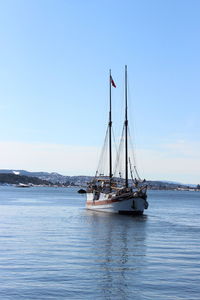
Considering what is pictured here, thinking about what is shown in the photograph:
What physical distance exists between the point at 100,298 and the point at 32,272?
6285 millimetres

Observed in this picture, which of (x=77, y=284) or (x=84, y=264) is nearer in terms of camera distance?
(x=77, y=284)

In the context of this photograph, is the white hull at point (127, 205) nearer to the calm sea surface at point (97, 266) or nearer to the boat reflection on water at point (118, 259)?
the boat reflection on water at point (118, 259)

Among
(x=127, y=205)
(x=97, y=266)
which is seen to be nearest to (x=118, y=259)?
(x=97, y=266)

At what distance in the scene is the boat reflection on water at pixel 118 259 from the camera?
77.3 feet

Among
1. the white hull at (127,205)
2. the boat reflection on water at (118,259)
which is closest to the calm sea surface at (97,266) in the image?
the boat reflection on water at (118,259)

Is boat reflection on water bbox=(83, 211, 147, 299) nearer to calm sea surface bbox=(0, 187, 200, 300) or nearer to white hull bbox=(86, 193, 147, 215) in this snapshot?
calm sea surface bbox=(0, 187, 200, 300)

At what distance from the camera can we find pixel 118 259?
105 feet

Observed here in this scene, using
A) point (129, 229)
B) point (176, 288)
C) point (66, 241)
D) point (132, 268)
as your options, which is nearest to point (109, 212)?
point (129, 229)

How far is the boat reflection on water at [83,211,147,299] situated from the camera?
77.3ft

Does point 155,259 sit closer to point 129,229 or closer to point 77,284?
point 77,284

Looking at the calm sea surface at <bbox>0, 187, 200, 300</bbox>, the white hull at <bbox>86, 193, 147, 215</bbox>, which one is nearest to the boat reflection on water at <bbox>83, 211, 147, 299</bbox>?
the calm sea surface at <bbox>0, 187, 200, 300</bbox>

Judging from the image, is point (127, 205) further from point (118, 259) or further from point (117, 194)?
point (118, 259)

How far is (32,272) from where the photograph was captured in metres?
26.7

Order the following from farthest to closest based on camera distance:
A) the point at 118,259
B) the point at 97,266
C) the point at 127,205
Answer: the point at 127,205
the point at 118,259
the point at 97,266
